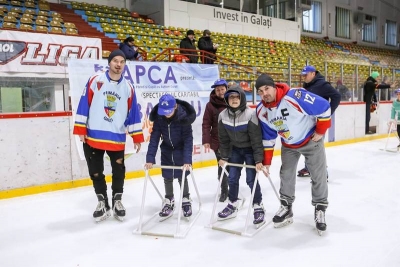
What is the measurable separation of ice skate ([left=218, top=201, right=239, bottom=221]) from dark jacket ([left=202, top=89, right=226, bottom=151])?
780 millimetres

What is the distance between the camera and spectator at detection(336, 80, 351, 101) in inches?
344

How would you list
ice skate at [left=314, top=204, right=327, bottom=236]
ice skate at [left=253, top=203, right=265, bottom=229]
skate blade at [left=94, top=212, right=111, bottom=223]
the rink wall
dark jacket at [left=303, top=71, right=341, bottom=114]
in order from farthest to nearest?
1. the rink wall
2. dark jacket at [left=303, top=71, right=341, bottom=114]
3. skate blade at [left=94, top=212, right=111, bottom=223]
4. ice skate at [left=253, top=203, right=265, bottom=229]
5. ice skate at [left=314, top=204, right=327, bottom=236]

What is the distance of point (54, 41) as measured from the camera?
15.4ft

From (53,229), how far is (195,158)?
3.09 m

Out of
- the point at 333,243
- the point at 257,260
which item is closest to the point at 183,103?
the point at 257,260

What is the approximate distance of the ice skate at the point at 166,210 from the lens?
3324 mm

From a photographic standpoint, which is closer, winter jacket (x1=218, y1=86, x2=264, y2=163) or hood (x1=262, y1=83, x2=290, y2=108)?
hood (x1=262, y1=83, x2=290, y2=108)

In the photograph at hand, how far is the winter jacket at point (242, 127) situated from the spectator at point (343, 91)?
21.3 feet

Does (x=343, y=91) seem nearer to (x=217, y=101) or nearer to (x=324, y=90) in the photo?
(x=324, y=90)

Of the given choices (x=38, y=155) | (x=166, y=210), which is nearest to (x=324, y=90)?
(x=166, y=210)

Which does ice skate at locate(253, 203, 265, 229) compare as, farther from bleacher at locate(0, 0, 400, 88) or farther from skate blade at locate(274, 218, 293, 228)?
bleacher at locate(0, 0, 400, 88)

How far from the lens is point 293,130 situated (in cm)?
279

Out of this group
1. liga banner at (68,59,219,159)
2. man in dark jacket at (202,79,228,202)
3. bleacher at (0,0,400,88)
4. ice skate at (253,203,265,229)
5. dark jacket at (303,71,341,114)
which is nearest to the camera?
ice skate at (253,203,265,229)

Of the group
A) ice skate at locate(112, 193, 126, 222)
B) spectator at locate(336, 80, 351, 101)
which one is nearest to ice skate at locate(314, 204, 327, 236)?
ice skate at locate(112, 193, 126, 222)
